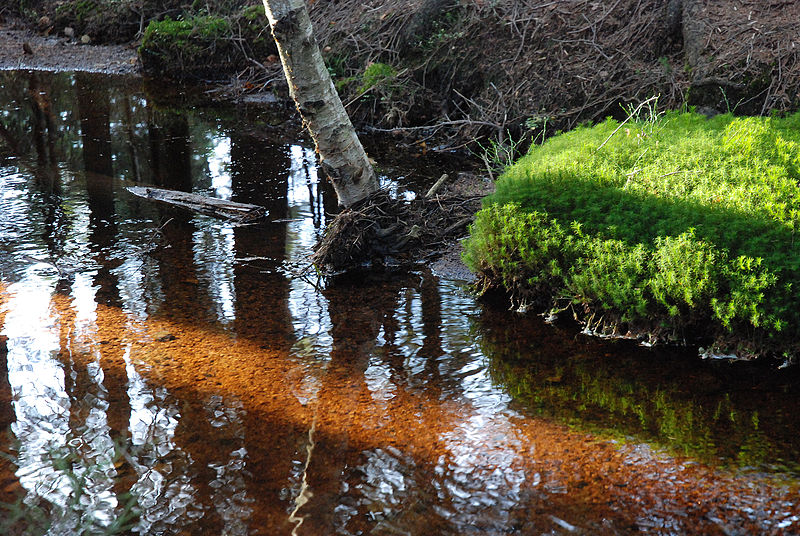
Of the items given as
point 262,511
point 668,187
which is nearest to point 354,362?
point 262,511

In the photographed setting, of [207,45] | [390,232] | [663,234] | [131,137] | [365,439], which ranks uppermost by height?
[207,45]

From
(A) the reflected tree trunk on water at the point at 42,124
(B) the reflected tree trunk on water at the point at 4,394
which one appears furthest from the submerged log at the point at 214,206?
(B) the reflected tree trunk on water at the point at 4,394

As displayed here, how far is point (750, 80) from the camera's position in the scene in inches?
328

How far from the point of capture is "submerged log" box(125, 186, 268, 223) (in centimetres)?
715

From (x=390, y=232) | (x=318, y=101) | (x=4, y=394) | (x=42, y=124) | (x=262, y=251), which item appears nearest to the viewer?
(x=4, y=394)

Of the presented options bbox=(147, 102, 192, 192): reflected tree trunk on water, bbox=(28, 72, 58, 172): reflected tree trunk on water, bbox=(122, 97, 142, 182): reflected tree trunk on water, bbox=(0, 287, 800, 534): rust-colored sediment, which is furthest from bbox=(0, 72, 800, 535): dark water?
bbox=(28, 72, 58, 172): reflected tree trunk on water

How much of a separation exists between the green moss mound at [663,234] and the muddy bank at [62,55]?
1185 cm

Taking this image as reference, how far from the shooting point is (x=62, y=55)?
51.7 feet

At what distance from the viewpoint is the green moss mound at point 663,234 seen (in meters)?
4.37

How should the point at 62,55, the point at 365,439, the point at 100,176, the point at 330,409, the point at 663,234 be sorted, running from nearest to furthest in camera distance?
the point at 365,439 < the point at 330,409 < the point at 663,234 < the point at 100,176 < the point at 62,55

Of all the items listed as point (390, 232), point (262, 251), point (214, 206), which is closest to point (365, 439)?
point (390, 232)

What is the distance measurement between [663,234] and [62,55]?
1509cm

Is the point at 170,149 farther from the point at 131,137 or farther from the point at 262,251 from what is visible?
the point at 262,251

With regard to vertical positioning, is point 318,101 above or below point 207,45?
below
